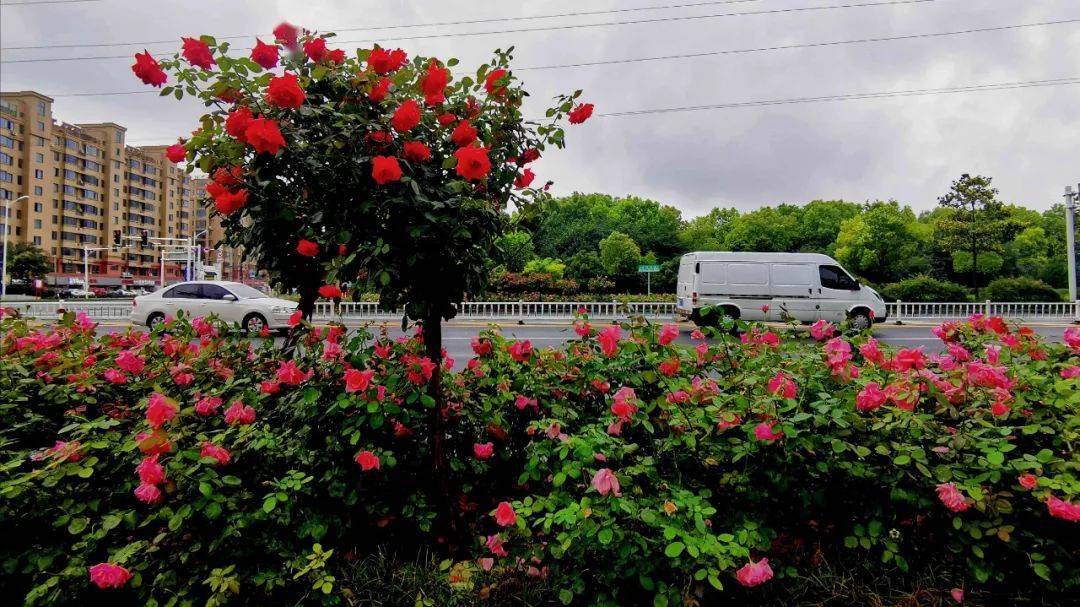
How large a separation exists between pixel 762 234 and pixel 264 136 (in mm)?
50488

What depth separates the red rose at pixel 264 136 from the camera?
1940 mm

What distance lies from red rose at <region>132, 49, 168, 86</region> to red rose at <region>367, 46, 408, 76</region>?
2.53 ft

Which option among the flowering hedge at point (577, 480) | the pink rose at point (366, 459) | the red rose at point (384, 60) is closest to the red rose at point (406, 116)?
the red rose at point (384, 60)

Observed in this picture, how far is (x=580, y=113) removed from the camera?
97.6 inches

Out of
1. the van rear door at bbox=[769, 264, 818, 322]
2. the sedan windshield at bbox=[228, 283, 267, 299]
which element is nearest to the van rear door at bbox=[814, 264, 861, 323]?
the van rear door at bbox=[769, 264, 818, 322]

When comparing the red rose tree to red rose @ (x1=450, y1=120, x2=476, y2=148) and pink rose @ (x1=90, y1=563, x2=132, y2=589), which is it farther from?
pink rose @ (x1=90, y1=563, x2=132, y2=589)

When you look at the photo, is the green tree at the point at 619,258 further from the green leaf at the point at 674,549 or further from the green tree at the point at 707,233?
the green leaf at the point at 674,549

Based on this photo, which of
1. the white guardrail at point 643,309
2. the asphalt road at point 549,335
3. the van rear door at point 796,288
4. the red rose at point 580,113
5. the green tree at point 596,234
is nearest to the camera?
the red rose at point 580,113

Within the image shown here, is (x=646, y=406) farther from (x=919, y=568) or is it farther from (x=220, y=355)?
(x=220, y=355)

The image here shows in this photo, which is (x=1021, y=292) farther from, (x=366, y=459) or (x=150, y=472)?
(x=150, y=472)

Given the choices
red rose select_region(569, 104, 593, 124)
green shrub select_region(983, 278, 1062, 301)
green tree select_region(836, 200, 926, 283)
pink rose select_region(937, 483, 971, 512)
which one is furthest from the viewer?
green tree select_region(836, 200, 926, 283)

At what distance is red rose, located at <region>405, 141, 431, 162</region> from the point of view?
6.80 feet

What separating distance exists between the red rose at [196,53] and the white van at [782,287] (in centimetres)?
1418

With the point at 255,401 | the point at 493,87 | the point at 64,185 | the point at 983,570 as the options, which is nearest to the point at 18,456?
the point at 255,401
